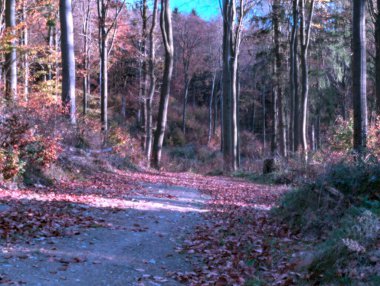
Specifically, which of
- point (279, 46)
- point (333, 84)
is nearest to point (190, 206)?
point (279, 46)

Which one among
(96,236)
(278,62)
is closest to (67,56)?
(96,236)

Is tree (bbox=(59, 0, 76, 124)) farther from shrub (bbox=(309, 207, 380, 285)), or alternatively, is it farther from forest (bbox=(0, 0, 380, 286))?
shrub (bbox=(309, 207, 380, 285))

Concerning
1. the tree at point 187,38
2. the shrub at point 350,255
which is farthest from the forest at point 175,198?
the tree at point 187,38

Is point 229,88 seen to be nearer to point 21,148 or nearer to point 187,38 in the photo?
point 21,148

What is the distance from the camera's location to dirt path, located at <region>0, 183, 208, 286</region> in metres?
5.76

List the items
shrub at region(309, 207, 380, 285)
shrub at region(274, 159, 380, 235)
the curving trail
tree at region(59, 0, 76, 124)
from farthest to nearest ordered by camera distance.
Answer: tree at region(59, 0, 76, 124) → shrub at region(274, 159, 380, 235) → the curving trail → shrub at region(309, 207, 380, 285)

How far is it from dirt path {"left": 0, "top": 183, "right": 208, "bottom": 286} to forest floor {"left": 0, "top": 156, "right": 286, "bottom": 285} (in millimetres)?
12

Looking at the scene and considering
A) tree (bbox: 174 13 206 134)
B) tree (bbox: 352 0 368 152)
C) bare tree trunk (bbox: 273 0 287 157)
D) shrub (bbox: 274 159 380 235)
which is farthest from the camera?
tree (bbox: 174 13 206 134)

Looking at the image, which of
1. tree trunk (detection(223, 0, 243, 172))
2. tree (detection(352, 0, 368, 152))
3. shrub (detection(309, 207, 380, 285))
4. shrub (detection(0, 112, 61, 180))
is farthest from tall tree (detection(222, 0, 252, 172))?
shrub (detection(309, 207, 380, 285))

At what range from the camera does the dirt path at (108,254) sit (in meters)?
5.76

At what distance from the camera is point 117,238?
26.0ft

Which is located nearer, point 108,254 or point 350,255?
point 350,255

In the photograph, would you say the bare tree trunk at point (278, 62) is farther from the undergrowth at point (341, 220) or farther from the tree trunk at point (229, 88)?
the undergrowth at point (341, 220)

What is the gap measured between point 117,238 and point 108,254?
1.03 m
